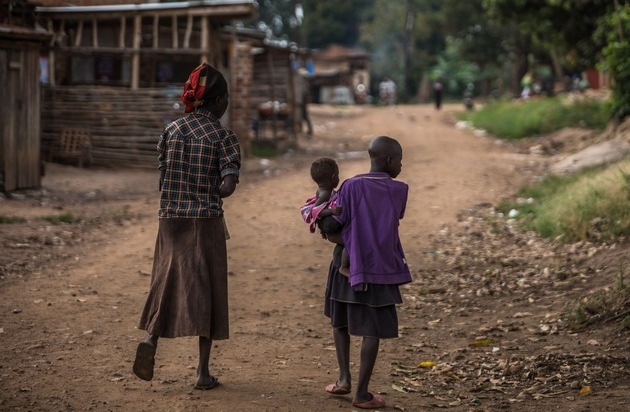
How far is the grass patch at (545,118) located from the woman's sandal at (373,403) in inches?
618

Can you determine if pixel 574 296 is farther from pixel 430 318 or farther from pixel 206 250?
pixel 206 250

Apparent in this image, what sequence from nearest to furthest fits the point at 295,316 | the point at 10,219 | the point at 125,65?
1. the point at 295,316
2. the point at 10,219
3. the point at 125,65

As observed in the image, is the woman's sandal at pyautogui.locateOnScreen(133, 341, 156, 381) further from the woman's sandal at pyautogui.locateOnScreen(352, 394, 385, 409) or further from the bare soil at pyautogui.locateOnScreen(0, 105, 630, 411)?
the woman's sandal at pyautogui.locateOnScreen(352, 394, 385, 409)

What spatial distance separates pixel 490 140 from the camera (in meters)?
23.8

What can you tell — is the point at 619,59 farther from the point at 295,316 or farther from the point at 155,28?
the point at 295,316

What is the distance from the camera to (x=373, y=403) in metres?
4.77

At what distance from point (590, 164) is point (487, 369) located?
9220 millimetres

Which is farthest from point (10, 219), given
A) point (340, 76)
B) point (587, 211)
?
point (340, 76)

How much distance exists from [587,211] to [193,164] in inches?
222

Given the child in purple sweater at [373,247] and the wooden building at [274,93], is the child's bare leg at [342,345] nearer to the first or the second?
the child in purple sweater at [373,247]

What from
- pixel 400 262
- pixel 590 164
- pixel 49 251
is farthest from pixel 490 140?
pixel 400 262

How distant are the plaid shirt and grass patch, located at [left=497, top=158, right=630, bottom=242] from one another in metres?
5.00

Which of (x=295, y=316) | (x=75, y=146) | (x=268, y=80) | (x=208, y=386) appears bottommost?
(x=295, y=316)

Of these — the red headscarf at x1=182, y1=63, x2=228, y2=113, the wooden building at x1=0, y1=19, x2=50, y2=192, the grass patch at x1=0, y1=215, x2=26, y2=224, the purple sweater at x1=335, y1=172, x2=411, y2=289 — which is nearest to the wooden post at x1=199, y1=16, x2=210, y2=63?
the wooden building at x1=0, y1=19, x2=50, y2=192
